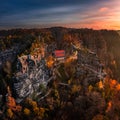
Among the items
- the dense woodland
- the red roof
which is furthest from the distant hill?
the red roof

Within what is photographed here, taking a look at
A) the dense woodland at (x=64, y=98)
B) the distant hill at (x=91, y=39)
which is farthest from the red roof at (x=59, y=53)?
the distant hill at (x=91, y=39)

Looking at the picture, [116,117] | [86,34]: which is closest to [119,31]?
[86,34]

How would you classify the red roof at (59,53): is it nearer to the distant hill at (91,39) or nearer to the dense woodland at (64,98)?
the dense woodland at (64,98)

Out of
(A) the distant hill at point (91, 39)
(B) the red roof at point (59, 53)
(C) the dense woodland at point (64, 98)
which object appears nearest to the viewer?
(C) the dense woodland at point (64, 98)

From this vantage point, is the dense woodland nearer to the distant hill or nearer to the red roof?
the distant hill

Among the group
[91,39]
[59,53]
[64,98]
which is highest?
[91,39]

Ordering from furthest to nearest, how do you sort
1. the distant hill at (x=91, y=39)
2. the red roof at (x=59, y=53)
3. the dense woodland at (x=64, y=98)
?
the distant hill at (x=91, y=39), the red roof at (x=59, y=53), the dense woodland at (x=64, y=98)

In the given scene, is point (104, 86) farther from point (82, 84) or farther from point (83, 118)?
point (83, 118)

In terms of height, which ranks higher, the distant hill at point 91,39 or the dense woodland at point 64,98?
the distant hill at point 91,39

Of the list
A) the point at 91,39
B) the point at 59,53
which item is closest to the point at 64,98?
the point at 59,53

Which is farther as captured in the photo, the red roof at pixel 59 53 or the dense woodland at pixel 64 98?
the red roof at pixel 59 53

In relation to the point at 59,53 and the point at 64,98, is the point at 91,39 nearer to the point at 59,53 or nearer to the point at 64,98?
the point at 59,53
